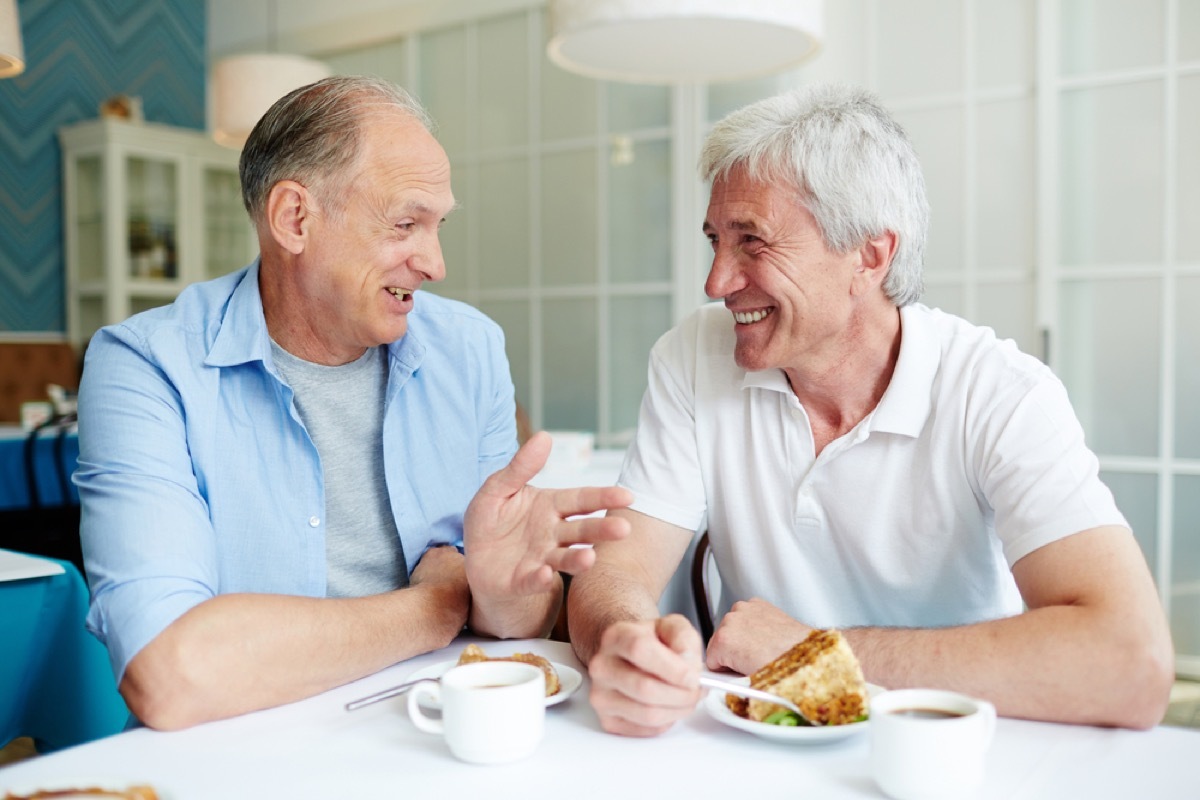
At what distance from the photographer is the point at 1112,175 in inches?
138

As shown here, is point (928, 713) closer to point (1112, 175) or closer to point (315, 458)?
point (315, 458)

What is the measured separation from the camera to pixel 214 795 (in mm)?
823

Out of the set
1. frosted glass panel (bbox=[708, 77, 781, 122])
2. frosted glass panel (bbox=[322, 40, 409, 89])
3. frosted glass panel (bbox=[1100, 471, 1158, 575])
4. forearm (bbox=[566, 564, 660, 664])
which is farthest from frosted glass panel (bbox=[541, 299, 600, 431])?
forearm (bbox=[566, 564, 660, 664])

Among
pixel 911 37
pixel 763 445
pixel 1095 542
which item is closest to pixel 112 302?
pixel 911 37

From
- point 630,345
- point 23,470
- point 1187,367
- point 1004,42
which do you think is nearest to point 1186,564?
point 1187,367

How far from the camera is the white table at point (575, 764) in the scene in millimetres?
823

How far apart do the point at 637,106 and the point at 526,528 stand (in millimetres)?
3672

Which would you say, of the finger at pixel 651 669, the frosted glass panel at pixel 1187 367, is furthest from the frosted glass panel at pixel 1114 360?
the finger at pixel 651 669

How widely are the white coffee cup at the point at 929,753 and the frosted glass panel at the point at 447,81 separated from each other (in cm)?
471

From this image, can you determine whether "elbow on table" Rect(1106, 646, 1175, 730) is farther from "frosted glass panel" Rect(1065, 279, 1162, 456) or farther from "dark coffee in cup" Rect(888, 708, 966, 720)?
"frosted glass panel" Rect(1065, 279, 1162, 456)

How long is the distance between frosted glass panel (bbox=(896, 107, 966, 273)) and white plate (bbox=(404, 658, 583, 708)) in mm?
3063

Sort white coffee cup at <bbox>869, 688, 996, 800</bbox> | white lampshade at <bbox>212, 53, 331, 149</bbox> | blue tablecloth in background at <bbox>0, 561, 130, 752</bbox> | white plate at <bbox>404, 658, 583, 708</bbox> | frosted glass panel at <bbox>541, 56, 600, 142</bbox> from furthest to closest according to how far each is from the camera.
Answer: frosted glass panel at <bbox>541, 56, 600, 142</bbox>
white lampshade at <bbox>212, 53, 331, 149</bbox>
blue tablecloth in background at <bbox>0, 561, 130, 752</bbox>
white plate at <bbox>404, 658, 583, 708</bbox>
white coffee cup at <bbox>869, 688, 996, 800</bbox>

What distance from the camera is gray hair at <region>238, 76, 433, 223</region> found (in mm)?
1402

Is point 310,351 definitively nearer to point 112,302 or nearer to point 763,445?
point 763,445
